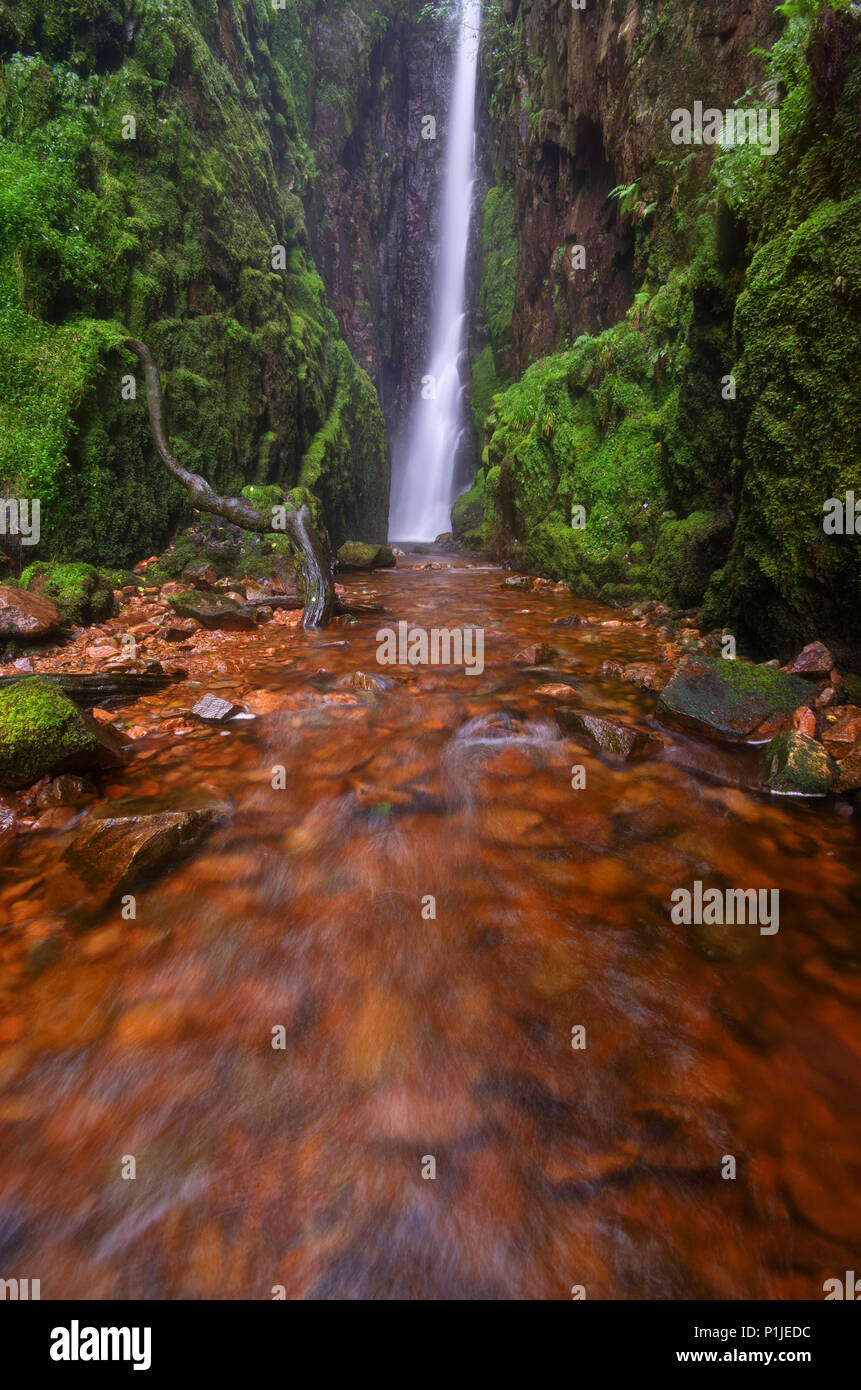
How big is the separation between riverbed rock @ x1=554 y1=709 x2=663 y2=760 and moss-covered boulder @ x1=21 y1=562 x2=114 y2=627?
4.86 metres

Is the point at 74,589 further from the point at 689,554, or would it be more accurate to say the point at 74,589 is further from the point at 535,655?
the point at 689,554

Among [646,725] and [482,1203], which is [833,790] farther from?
[482,1203]

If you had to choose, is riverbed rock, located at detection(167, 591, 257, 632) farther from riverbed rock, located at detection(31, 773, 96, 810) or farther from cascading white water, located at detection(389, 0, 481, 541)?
cascading white water, located at detection(389, 0, 481, 541)

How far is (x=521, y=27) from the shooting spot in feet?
52.3

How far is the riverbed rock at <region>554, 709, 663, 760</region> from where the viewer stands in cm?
368

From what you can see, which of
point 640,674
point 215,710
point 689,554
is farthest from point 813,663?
point 215,710

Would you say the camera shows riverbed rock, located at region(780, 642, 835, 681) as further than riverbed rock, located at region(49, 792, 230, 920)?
Yes

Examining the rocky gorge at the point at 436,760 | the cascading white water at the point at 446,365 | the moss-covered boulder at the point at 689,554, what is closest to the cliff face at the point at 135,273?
the rocky gorge at the point at 436,760

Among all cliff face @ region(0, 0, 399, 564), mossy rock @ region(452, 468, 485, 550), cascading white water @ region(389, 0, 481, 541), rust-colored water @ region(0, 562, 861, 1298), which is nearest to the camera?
rust-colored water @ region(0, 562, 861, 1298)

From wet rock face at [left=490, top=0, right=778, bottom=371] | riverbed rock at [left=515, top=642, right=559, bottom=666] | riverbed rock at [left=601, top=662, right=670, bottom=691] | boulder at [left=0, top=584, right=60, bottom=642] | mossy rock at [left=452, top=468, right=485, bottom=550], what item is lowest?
riverbed rock at [left=601, top=662, right=670, bottom=691]

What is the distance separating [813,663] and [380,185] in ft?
111

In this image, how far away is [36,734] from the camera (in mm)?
3049

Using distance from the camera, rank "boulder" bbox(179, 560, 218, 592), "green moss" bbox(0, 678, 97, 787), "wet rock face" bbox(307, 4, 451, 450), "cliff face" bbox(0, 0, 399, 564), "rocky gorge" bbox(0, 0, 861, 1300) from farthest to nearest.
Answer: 1. "wet rock face" bbox(307, 4, 451, 450)
2. "boulder" bbox(179, 560, 218, 592)
3. "cliff face" bbox(0, 0, 399, 564)
4. "green moss" bbox(0, 678, 97, 787)
5. "rocky gorge" bbox(0, 0, 861, 1300)

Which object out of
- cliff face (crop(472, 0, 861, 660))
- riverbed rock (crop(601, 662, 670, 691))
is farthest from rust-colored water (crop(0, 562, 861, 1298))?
cliff face (crop(472, 0, 861, 660))
